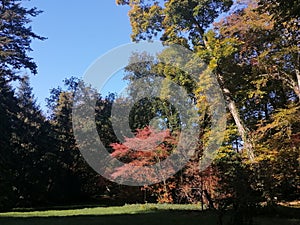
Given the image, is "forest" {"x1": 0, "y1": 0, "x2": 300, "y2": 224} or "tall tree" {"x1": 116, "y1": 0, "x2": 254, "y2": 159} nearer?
"forest" {"x1": 0, "y1": 0, "x2": 300, "y2": 224}

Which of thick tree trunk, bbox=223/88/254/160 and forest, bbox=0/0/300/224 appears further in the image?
thick tree trunk, bbox=223/88/254/160

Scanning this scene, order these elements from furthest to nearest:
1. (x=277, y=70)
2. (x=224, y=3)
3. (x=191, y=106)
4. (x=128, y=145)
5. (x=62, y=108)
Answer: (x=62, y=108)
(x=191, y=106)
(x=128, y=145)
(x=224, y=3)
(x=277, y=70)

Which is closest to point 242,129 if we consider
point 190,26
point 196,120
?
point 196,120

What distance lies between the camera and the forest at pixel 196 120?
12.3 metres

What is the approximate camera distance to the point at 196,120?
699 inches

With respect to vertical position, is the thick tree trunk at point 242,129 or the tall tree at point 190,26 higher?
the tall tree at point 190,26

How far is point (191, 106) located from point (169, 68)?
3513mm

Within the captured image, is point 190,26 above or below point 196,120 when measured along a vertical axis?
above

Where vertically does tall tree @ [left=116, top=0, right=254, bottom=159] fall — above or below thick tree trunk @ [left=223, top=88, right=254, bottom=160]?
above

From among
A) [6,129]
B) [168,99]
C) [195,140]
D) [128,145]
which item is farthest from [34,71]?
[195,140]

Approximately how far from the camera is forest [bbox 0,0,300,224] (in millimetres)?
12258

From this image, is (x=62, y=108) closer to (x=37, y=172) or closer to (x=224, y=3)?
(x=37, y=172)

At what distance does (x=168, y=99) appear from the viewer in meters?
20.2

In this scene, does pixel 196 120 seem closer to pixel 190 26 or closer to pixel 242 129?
pixel 242 129
